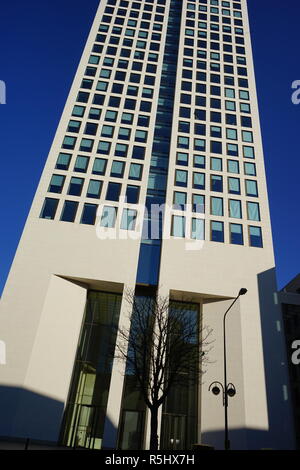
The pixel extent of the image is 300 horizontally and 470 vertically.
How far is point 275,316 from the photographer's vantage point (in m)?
25.4

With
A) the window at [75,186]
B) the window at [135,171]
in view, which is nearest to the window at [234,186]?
the window at [135,171]

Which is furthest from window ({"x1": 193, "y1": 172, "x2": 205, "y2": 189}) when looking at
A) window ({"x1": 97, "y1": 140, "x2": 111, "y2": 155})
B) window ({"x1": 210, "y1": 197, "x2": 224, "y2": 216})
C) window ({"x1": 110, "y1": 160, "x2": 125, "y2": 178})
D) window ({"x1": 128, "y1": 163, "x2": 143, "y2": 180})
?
window ({"x1": 97, "y1": 140, "x2": 111, "y2": 155})

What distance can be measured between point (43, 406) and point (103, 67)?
1445 inches

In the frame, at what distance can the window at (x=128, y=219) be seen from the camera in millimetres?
28288

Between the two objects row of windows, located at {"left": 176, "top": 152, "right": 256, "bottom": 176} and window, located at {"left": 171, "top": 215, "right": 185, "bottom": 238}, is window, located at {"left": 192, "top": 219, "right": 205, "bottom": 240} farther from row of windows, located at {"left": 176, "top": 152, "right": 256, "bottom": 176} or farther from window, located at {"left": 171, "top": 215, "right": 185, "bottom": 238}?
row of windows, located at {"left": 176, "top": 152, "right": 256, "bottom": 176}

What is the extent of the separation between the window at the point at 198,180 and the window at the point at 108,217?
8.77 meters

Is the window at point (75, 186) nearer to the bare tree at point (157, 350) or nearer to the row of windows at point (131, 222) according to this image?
the row of windows at point (131, 222)

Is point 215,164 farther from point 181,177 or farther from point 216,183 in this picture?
point 181,177

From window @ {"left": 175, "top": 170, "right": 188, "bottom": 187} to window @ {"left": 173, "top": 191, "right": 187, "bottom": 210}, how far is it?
1163mm

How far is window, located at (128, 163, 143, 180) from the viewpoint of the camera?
31.4 meters

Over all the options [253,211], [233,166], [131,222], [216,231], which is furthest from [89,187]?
[253,211]

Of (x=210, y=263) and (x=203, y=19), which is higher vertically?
(x=203, y=19)

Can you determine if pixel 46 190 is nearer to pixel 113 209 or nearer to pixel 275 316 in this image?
pixel 113 209
